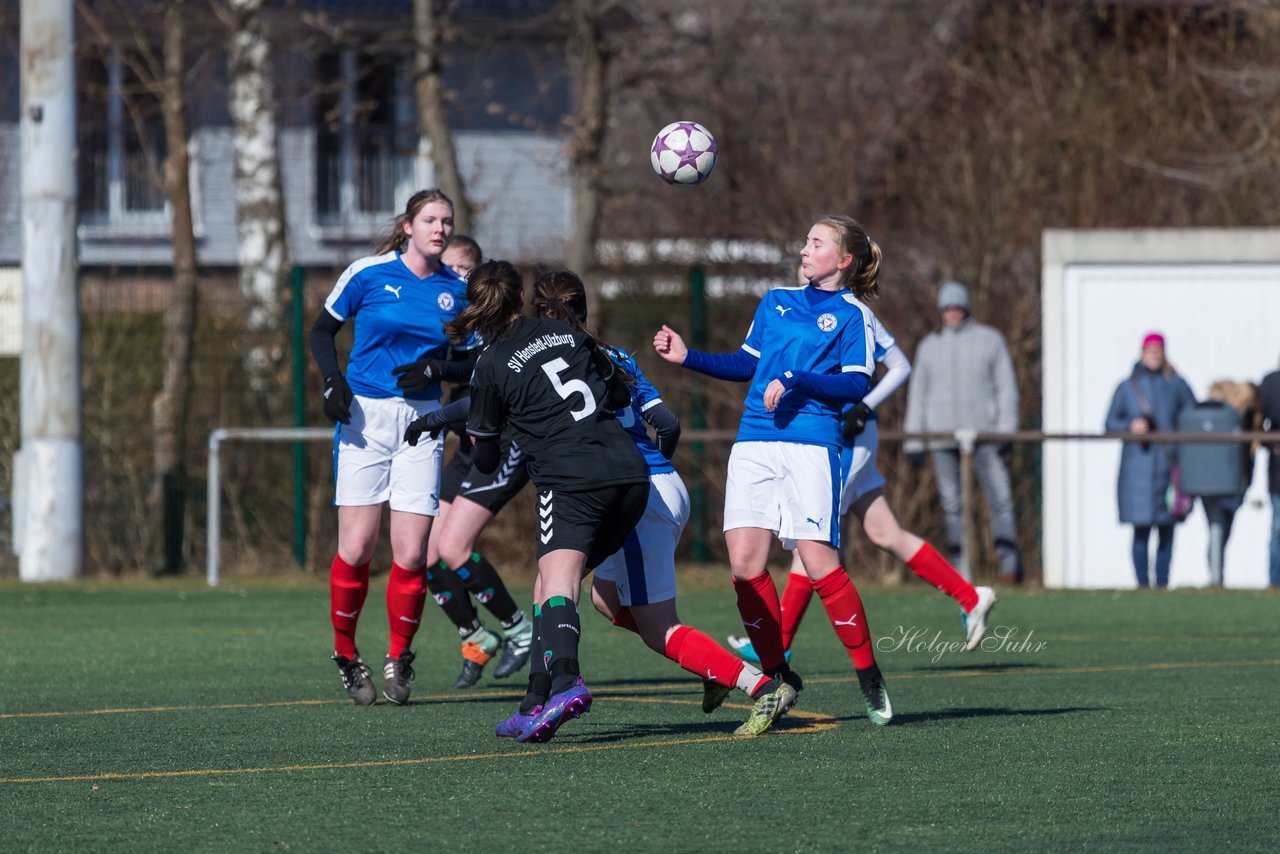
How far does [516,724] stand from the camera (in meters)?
7.17

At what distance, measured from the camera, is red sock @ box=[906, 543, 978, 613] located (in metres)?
9.78

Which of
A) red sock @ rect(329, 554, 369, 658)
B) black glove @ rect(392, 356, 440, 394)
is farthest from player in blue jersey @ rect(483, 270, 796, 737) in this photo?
red sock @ rect(329, 554, 369, 658)

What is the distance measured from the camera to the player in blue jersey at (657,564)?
23.9ft

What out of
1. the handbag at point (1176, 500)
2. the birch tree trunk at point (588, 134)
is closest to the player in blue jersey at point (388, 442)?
the handbag at point (1176, 500)

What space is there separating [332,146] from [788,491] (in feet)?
77.5

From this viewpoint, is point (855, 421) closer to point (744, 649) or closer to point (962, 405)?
point (744, 649)

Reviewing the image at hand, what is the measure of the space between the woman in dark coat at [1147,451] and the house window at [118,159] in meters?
15.9

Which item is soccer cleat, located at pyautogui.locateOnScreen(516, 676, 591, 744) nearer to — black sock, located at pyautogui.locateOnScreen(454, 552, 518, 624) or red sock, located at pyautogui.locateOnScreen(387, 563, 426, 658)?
red sock, located at pyautogui.locateOnScreen(387, 563, 426, 658)

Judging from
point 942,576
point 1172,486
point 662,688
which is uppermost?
point 1172,486

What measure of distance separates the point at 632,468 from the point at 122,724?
226 cm

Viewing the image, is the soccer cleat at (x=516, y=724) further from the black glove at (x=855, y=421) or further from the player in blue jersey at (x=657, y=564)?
the black glove at (x=855, y=421)

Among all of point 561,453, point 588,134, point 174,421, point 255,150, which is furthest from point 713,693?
point 255,150

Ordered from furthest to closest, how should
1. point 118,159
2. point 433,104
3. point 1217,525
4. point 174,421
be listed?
point 118,159 < point 433,104 < point 174,421 < point 1217,525

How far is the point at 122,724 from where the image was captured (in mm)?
7934
